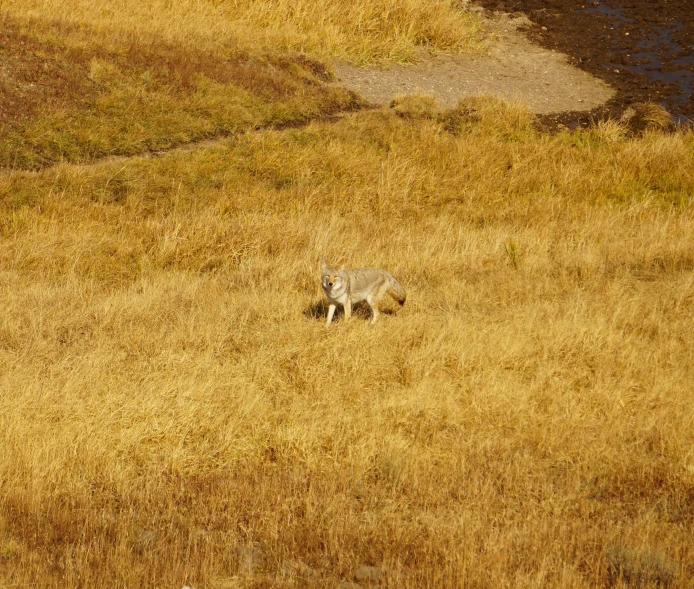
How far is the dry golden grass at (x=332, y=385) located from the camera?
21.3 ft

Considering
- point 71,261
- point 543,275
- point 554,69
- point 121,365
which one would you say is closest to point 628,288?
point 543,275

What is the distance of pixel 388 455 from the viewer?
7773mm

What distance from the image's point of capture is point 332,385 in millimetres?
9258

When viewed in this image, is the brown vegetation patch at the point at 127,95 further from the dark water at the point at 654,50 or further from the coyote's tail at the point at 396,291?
the dark water at the point at 654,50

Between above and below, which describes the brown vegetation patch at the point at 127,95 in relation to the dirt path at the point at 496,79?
below

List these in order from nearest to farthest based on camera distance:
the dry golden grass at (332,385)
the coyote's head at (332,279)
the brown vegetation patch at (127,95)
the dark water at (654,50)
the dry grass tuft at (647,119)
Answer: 1. the dry golden grass at (332,385)
2. the coyote's head at (332,279)
3. the brown vegetation patch at (127,95)
4. the dry grass tuft at (647,119)
5. the dark water at (654,50)

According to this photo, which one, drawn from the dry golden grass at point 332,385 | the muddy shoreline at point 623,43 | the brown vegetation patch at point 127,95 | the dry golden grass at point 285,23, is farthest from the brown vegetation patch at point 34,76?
the muddy shoreline at point 623,43

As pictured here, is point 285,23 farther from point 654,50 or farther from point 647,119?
point 654,50

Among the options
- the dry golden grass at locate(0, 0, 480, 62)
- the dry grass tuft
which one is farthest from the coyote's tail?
the dry golden grass at locate(0, 0, 480, 62)

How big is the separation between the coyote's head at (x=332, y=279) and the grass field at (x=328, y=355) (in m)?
0.50

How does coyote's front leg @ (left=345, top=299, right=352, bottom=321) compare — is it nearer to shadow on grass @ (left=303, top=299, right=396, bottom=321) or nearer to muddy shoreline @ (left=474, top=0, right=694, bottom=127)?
shadow on grass @ (left=303, top=299, right=396, bottom=321)

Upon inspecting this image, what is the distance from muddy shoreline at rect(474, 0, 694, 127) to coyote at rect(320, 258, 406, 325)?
13718 mm

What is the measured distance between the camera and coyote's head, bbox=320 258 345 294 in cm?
1034

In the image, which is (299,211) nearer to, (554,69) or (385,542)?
(385,542)
